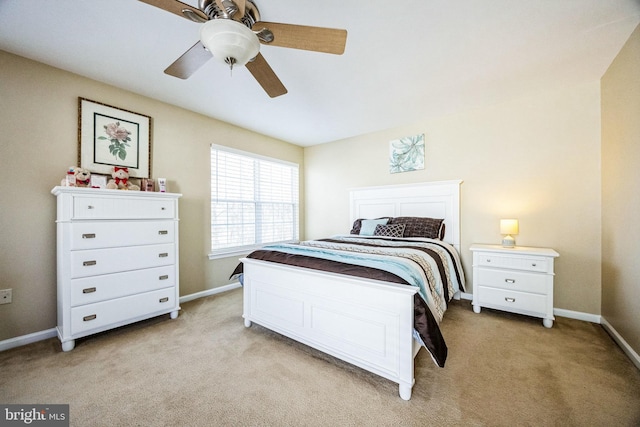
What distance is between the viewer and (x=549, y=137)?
2607 mm

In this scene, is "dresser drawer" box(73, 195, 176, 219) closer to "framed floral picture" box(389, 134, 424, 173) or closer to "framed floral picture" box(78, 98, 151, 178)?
"framed floral picture" box(78, 98, 151, 178)

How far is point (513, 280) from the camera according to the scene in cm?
243

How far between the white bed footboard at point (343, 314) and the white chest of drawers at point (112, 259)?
0.99m

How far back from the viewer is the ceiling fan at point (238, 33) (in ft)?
3.99

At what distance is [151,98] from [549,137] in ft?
14.5

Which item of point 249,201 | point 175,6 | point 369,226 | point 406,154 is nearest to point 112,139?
point 249,201

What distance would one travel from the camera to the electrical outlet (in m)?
1.94

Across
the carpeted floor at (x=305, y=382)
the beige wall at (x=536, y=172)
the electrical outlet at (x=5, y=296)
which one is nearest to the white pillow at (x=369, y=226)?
the beige wall at (x=536, y=172)

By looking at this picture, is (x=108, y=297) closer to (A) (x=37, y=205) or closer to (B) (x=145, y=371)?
(B) (x=145, y=371)

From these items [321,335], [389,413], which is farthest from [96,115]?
[389,413]

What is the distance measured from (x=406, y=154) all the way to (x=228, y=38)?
2910 mm

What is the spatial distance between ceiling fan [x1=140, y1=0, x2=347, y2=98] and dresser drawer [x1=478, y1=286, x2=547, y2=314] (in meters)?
2.69

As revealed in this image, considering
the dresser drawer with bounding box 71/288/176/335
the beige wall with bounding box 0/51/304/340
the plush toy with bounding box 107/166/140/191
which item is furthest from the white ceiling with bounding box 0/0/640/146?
the dresser drawer with bounding box 71/288/176/335

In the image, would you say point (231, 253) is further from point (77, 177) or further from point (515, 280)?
point (515, 280)
